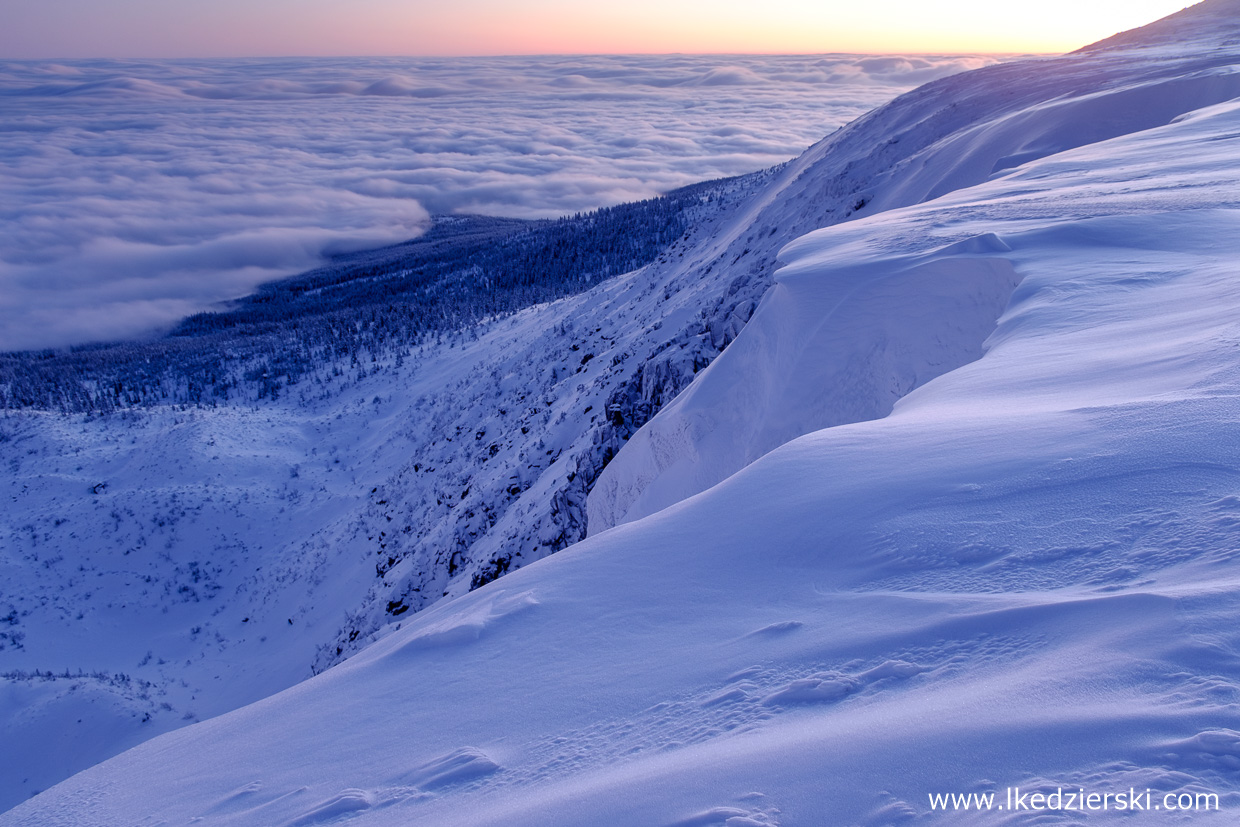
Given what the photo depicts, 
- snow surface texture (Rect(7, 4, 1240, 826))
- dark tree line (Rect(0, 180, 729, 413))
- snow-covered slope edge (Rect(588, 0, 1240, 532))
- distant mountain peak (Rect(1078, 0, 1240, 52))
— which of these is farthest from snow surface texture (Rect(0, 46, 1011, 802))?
dark tree line (Rect(0, 180, 729, 413))

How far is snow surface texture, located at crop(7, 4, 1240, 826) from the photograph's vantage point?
2326mm

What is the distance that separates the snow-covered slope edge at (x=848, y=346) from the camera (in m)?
8.23

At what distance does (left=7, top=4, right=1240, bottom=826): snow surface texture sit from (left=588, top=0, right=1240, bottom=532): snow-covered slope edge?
71.6 inches

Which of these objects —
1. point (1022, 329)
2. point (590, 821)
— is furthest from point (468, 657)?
point (1022, 329)

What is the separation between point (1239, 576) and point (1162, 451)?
1.11 metres

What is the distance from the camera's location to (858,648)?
315 cm

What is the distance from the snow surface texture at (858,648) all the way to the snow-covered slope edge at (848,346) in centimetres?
182

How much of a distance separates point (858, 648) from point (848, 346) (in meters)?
6.37

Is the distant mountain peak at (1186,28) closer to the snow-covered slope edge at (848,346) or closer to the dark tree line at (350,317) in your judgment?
the snow-covered slope edge at (848,346)

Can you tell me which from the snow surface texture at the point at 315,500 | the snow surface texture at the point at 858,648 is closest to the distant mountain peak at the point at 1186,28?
the snow surface texture at the point at 315,500

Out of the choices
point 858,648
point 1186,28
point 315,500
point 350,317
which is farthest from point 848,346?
point 350,317

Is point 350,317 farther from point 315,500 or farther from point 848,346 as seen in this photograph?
point 848,346

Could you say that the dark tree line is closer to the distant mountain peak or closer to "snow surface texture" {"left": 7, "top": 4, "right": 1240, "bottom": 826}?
the distant mountain peak

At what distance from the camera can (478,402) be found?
1150 inches
